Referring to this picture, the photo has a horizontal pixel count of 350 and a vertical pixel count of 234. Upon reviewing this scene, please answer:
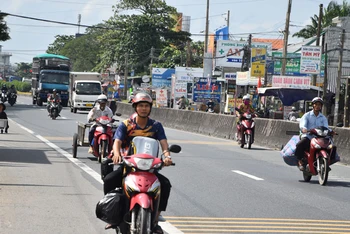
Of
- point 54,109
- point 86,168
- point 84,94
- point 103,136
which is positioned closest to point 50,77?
point 84,94

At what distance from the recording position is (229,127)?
2920 centimetres

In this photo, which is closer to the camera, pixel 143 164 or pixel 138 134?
pixel 143 164

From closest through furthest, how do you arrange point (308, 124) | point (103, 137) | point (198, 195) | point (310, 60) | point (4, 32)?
1. point (198, 195)
2. point (308, 124)
3. point (103, 137)
4. point (310, 60)
5. point (4, 32)

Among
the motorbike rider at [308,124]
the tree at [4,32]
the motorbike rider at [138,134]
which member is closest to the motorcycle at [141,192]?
the motorbike rider at [138,134]

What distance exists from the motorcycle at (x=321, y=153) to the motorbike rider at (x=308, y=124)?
190 mm

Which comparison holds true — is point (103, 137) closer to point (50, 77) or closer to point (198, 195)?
point (198, 195)

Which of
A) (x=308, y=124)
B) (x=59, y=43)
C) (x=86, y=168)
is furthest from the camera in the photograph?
(x=59, y=43)

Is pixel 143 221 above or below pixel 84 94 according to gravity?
above

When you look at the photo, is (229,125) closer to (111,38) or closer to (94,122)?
(94,122)

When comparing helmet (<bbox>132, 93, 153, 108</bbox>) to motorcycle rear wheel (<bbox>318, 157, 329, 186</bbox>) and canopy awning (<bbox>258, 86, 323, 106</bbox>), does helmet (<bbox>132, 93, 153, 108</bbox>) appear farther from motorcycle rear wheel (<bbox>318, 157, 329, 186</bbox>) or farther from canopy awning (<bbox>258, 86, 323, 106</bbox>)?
canopy awning (<bbox>258, 86, 323, 106</bbox>)

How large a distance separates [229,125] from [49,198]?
18683 mm

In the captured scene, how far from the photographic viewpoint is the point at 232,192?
12.3 meters

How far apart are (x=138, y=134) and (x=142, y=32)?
3341 inches

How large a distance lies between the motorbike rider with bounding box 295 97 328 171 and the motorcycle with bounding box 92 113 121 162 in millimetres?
3872
